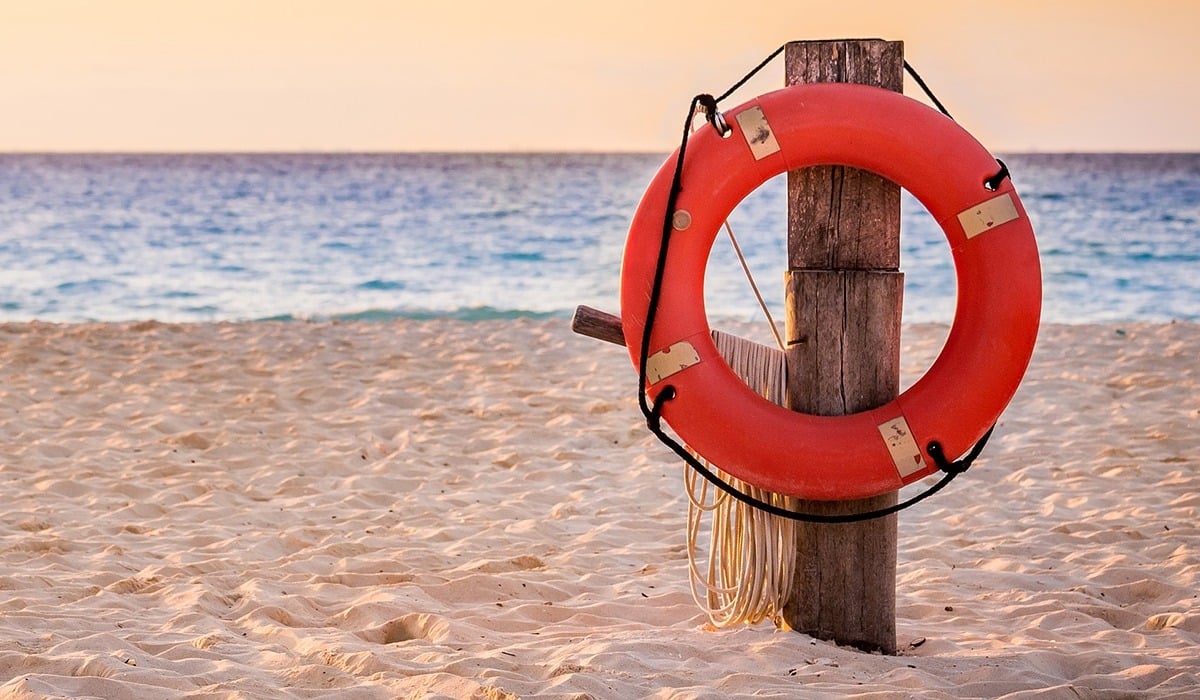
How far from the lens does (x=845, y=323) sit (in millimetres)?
2170

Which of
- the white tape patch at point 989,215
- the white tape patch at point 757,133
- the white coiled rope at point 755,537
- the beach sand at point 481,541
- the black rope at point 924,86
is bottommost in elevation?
the beach sand at point 481,541

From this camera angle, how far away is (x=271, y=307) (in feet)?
31.0

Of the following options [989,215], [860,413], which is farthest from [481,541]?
[989,215]

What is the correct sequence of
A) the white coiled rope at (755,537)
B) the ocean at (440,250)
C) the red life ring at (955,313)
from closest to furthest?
the red life ring at (955,313), the white coiled rope at (755,537), the ocean at (440,250)

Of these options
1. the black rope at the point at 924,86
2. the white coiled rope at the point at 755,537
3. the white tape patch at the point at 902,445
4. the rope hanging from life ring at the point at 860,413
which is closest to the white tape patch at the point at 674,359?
the rope hanging from life ring at the point at 860,413

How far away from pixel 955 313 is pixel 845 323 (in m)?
0.20

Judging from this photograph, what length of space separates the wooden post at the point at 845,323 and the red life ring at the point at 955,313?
5cm

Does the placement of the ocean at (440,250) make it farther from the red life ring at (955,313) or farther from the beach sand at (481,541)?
the red life ring at (955,313)

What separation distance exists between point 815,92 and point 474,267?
10369mm

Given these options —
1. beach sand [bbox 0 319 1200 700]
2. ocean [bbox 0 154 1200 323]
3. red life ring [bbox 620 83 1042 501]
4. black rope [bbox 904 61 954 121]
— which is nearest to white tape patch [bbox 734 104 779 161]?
red life ring [bbox 620 83 1042 501]

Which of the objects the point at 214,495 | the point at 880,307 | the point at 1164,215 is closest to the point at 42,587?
the point at 214,495

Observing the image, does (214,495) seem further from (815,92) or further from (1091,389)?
(1091,389)

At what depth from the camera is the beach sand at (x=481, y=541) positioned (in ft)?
6.96

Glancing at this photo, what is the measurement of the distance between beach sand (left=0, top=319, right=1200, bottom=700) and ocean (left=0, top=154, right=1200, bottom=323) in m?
3.45
